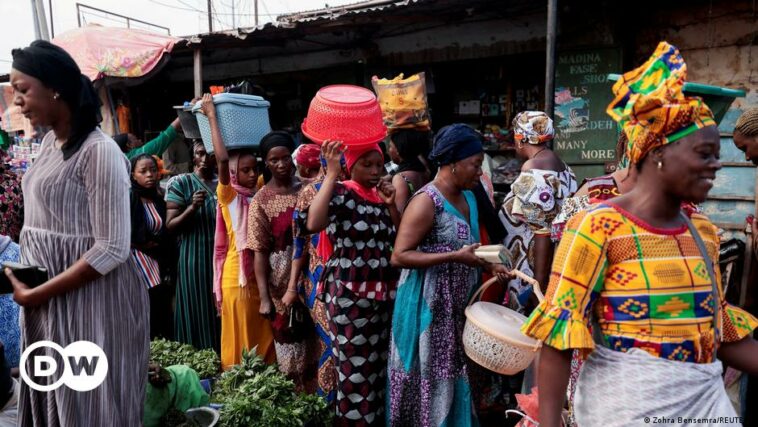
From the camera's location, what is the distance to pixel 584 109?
20.8 ft

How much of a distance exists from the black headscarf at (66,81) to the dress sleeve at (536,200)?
8.00 feet

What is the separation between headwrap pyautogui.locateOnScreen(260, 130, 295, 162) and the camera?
3.89 m

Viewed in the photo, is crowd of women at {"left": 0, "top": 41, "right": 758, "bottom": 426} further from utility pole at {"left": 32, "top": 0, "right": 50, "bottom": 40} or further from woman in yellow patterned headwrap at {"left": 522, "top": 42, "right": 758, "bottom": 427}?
utility pole at {"left": 32, "top": 0, "right": 50, "bottom": 40}

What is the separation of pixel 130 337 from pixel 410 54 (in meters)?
6.11

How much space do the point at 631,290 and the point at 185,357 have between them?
9.81 feet

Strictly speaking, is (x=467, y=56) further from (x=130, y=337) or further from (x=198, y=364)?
(x=130, y=337)

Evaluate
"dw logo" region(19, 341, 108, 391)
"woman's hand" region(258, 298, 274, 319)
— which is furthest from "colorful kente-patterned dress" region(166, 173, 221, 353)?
"dw logo" region(19, 341, 108, 391)

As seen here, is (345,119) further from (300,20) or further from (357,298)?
(300,20)

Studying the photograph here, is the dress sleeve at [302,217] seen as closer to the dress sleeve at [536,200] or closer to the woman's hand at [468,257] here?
the woman's hand at [468,257]

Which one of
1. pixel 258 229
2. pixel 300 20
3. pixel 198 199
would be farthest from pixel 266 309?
pixel 300 20

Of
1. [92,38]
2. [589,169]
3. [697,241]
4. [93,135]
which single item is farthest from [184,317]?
[92,38]

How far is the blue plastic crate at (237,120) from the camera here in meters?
3.90

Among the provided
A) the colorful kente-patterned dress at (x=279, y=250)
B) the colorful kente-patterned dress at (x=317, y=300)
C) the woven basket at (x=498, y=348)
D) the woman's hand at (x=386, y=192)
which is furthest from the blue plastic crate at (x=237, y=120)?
the woven basket at (x=498, y=348)

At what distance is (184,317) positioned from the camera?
451 cm
